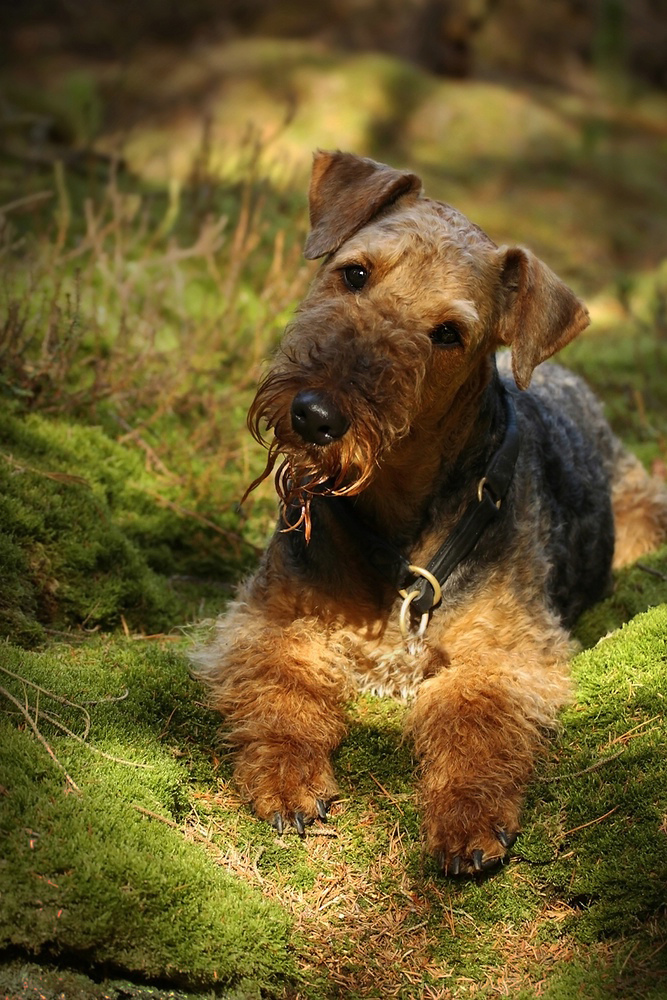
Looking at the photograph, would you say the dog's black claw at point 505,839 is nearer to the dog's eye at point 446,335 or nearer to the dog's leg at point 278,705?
the dog's leg at point 278,705

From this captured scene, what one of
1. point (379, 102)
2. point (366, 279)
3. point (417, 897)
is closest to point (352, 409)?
point (366, 279)

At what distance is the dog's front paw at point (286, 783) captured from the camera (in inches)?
128

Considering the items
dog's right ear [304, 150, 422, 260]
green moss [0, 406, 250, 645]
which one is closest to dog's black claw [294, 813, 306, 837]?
green moss [0, 406, 250, 645]

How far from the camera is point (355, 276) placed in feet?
11.4

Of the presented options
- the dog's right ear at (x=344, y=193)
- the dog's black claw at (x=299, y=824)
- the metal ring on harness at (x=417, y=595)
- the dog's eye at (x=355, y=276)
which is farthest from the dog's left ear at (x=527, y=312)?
the dog's black claw at (x=299, y=824)

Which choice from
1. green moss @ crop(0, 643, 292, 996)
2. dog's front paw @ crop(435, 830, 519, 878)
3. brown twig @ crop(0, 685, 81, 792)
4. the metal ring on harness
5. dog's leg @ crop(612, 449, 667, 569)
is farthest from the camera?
dog's leg @ crop(612, 449, 667, 569)

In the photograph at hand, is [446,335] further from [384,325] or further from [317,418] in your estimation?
[317,418]

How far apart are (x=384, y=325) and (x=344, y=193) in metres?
1.10

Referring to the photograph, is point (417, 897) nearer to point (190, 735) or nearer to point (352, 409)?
point (190, 735)

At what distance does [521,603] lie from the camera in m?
3.84

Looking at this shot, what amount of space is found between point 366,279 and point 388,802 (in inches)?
75.2

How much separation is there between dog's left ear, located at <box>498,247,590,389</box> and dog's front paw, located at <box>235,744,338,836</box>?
1675 millimetres

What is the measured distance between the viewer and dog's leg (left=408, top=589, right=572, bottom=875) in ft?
10.4

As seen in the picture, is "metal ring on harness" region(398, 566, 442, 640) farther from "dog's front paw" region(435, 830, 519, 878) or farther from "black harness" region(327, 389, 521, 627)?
"dog's front paw" region(435, 830, 519, 878)
